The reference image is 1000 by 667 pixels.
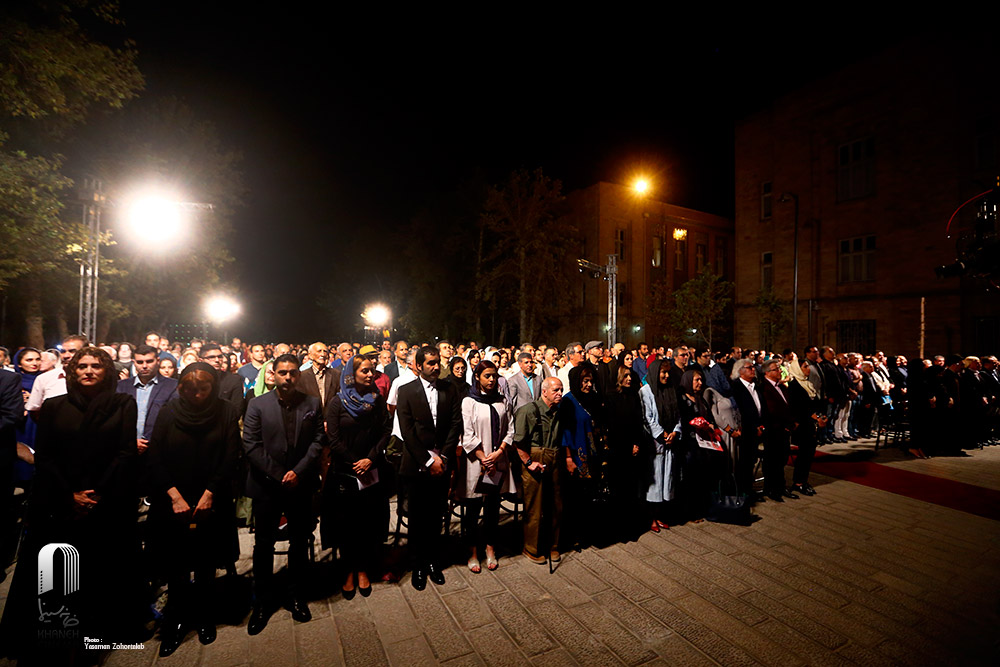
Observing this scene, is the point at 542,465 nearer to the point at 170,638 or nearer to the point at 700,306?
the point at 170,638

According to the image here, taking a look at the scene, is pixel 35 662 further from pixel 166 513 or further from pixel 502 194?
pixel 502 194

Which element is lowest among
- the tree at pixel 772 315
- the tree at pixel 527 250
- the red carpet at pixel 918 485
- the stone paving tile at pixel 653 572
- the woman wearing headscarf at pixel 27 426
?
the red carpet at pixel 918 485

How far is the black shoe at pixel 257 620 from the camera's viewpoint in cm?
348

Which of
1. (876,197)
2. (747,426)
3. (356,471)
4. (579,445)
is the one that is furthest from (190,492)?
(876,197)

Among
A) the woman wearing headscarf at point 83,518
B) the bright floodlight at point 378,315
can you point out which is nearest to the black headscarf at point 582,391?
the woman wearing headscarf at point 83,518

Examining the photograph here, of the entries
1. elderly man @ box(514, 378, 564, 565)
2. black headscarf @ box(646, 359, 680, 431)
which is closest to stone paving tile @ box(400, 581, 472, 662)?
elderly man @ box(514, 378, 564, 565)

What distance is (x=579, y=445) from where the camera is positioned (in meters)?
4.89

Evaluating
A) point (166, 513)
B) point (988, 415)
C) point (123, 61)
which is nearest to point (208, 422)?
point (166, 513)

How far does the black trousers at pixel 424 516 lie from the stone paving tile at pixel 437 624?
290 millimetres

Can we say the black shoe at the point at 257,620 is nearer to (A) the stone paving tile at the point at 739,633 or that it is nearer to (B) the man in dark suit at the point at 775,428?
(A) the stone paving tile at the point at 739,633

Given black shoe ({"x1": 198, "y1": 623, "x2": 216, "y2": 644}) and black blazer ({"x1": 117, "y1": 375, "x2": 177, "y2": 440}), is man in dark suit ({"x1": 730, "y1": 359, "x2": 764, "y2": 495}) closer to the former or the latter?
black shoe ({"x1": 198, "y1": 623, "x2": 216, "y2": 644})

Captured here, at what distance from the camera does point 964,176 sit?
18188 millimetres

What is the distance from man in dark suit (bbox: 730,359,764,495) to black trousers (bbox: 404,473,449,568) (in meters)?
4.41

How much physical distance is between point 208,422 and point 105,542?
3.63 feet
